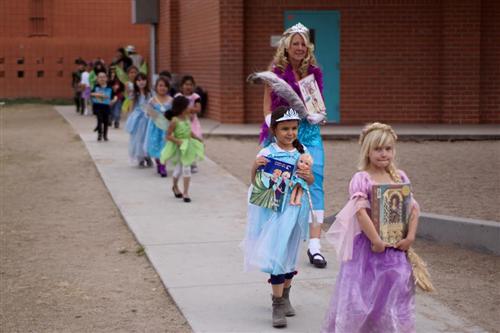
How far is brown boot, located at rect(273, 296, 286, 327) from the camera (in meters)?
6.05

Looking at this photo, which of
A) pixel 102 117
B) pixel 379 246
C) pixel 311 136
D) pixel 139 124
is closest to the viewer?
pixel 379 246

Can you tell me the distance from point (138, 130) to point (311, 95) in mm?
7208

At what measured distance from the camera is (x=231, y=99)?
20.5m

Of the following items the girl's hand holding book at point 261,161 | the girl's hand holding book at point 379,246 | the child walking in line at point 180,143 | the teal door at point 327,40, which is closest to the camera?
the girl's hand holding book at point 379,246

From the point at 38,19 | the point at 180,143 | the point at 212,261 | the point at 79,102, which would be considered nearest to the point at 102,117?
the point at 180,143

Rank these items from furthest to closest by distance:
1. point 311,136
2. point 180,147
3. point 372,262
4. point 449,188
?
point 449,188 < point 180,147 < point 311,136 < point 372,262

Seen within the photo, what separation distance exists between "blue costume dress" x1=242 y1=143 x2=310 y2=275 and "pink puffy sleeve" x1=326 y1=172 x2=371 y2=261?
0.71 m

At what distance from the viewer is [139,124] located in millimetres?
14469

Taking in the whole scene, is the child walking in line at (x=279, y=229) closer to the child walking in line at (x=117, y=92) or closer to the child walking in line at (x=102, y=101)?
the child walking in line at (x=102, y=101)

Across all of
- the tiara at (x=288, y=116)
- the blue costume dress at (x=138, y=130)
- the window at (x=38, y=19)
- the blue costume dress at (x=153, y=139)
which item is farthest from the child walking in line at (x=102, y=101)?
the window at (x=38, y=19)

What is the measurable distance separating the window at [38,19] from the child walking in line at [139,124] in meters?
22.2

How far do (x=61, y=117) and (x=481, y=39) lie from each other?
13104 mm

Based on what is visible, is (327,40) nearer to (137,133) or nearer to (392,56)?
(392,56)

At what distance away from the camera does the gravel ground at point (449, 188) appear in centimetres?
696
